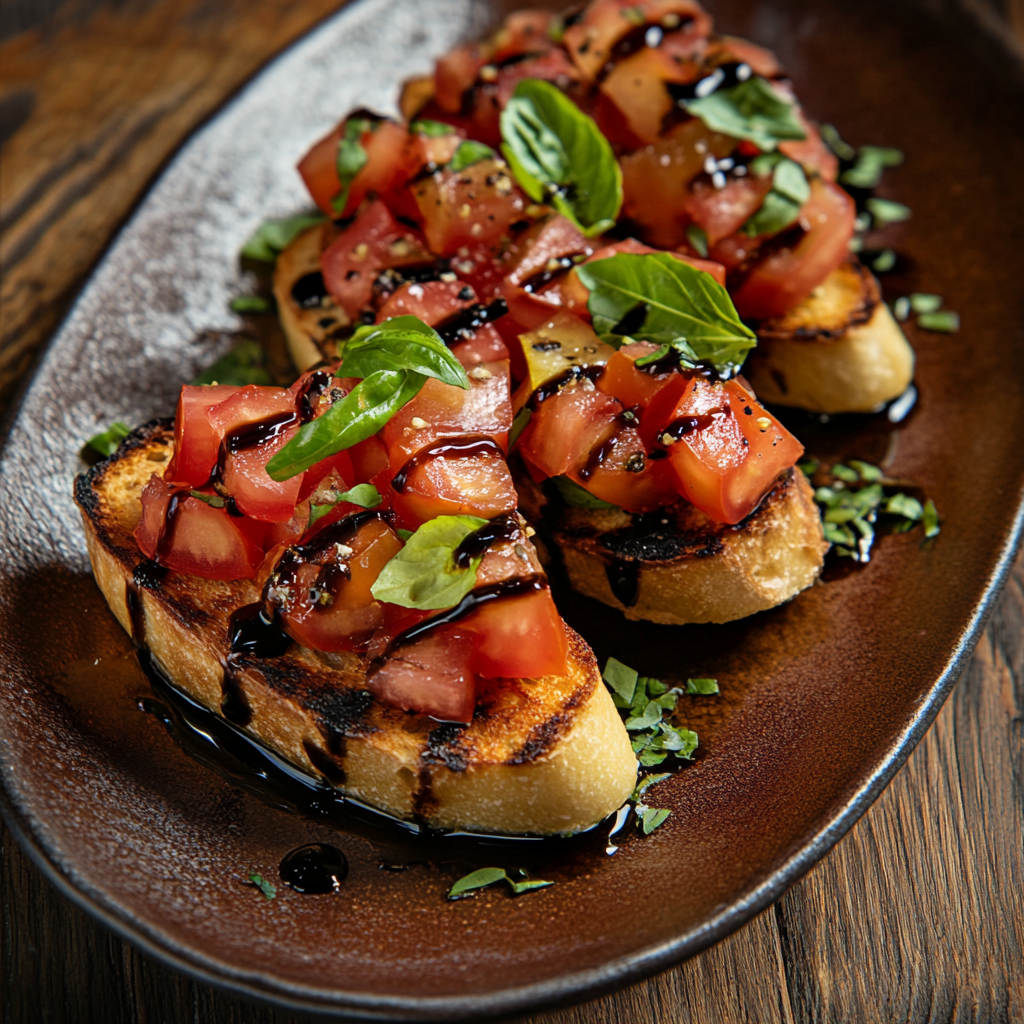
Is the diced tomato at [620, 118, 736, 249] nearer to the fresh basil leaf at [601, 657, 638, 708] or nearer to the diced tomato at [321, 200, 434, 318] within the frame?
the diced tomato at [321, 200, 434, 318]

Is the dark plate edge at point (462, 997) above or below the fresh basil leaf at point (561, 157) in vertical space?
below

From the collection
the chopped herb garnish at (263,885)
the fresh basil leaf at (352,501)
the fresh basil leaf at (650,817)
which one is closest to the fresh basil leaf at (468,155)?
the fresh basil leaf at (352,501)

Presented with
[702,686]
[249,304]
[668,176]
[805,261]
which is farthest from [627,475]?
[249,304]

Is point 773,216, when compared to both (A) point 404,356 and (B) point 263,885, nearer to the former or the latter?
(A) point 404,356

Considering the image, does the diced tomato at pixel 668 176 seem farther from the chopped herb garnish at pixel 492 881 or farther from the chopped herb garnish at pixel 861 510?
the chopped herb garnish at pixel 492 881

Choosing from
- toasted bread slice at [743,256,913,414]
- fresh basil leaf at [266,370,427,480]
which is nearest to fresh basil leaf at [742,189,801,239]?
toasted bread slice at [743,256,913,414]

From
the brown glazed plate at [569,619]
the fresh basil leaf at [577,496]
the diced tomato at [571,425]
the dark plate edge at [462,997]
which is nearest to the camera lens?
the dark plate edge at [462,997]
